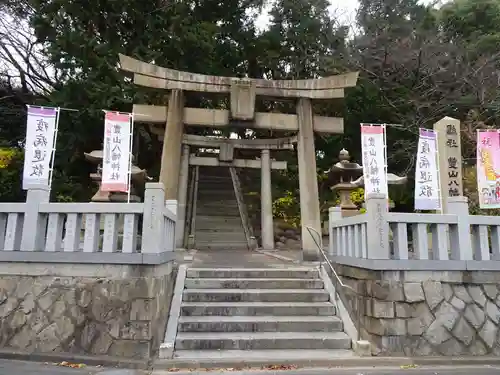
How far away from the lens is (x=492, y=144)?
22.7 feet

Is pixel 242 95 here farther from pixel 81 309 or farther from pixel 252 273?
pixel 81 309

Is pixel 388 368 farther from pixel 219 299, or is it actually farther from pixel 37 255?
pixel 37 255

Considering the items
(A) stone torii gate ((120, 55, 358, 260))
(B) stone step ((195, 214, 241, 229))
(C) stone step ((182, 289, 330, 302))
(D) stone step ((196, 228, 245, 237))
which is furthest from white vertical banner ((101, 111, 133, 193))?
(B) stone step ((195, 214, 241, 229))

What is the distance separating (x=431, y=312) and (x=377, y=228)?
1.32 m

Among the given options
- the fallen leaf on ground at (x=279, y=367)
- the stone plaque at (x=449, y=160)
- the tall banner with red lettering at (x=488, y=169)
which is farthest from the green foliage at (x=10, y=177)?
the tall banner with red lettering at (x=488, y=169)

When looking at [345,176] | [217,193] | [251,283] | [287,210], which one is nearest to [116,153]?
[251,283]

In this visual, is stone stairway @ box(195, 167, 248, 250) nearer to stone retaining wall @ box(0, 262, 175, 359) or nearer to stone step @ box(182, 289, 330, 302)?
stone step @ box(182, 289, 330, 302)

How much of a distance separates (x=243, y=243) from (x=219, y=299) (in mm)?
6280

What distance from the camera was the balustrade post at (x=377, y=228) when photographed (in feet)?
16.5

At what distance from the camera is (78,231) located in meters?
5.01

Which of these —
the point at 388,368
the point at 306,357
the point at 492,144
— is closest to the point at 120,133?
the point at 306,357

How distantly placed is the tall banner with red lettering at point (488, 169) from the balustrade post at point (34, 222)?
281 inches

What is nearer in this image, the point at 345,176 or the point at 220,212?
the point at 345,176

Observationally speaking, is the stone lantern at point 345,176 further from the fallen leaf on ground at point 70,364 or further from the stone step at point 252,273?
the fallen leaf on ground at point 70,364
